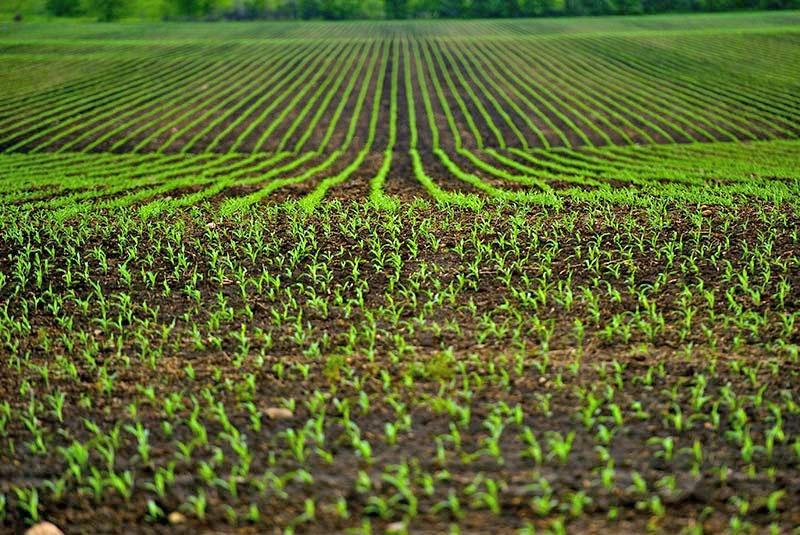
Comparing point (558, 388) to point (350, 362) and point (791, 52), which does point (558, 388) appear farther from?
point (791, 52)

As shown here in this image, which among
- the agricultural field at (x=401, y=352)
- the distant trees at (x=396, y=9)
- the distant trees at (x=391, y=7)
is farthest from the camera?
the distant trees at (x=396, y=9)

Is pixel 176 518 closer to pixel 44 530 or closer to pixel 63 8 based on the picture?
pixel 44 530

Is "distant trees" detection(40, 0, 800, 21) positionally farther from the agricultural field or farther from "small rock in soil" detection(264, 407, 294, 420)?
"small rock in soil" detection(264, 407, 294, 420)

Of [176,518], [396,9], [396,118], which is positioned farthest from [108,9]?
[176,518]

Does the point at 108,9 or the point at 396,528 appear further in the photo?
the point at 108,9

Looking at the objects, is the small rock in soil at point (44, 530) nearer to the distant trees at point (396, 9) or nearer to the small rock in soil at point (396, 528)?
the small rock in soil at point (396, 528)

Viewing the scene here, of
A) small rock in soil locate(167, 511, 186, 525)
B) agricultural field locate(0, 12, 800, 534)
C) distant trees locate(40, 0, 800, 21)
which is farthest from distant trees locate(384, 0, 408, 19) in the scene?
small rock in soil locate(167, 511, 186, 525)

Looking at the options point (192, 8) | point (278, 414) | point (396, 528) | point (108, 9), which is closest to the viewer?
point (396, 528)

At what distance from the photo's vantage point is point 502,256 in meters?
8.41

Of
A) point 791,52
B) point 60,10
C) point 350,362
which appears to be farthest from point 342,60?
point 60,10

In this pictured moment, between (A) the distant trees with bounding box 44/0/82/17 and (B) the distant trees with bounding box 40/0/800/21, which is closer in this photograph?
(A) the distant trees with bounding box 44/0/82/17

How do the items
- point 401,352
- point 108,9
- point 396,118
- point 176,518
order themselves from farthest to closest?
point 108,9
point 396,118
point 401,352
point 176,518

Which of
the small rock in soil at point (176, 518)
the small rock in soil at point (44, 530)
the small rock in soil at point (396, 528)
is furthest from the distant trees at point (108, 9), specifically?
the small rock in soil at point (396, 528)

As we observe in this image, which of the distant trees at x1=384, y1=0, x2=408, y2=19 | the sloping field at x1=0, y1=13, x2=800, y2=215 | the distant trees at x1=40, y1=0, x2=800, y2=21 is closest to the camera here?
the sloping field at x1=0, y1=13, x2=800, y2=215
